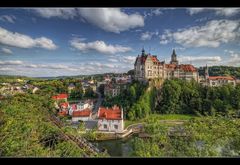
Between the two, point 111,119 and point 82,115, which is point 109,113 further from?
point 82,115

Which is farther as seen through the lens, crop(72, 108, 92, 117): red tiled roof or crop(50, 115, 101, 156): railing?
crop(72, 108, 92, 117): red tiled roof

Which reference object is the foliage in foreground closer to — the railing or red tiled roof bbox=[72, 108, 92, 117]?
the railing

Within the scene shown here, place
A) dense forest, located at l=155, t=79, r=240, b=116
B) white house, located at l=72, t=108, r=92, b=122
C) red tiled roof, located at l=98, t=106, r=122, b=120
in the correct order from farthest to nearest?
1. red tiled roof, located at l=98, t=106, r=122, b=120
2. dense forest, located at l=155, t=79, r=240, b=116
3. white house, located at l=72, t=108, r=92, b=122

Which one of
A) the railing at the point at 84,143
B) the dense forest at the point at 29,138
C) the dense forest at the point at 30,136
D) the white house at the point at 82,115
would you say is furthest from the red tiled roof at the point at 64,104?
the railing at the point at 84,143

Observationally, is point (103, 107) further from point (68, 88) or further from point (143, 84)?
point (143, 84)

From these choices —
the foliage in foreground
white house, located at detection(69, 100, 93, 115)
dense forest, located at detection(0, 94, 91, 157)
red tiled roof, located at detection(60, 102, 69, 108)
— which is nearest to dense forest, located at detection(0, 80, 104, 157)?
dense forest, located at detection(0, 94, 91, 157)

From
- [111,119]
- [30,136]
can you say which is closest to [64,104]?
[111,119]
